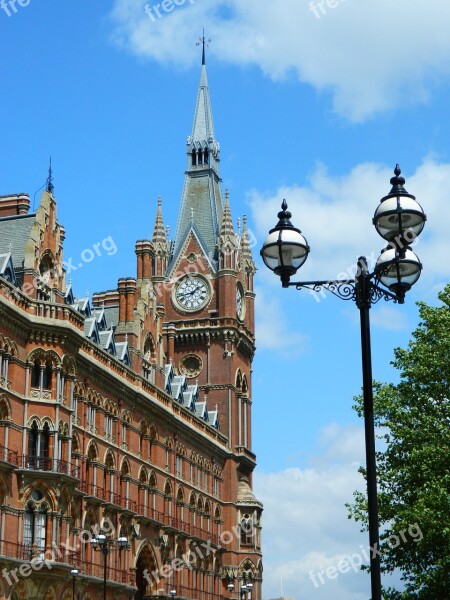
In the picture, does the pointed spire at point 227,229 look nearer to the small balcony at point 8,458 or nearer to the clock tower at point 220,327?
the clock tower at point 220,327

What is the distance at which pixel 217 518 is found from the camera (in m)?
87.1

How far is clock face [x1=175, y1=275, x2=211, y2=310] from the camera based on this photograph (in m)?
94.7

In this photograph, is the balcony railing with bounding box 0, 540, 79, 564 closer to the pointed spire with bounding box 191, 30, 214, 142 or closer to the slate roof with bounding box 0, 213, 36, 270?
the slate roof with bounding box 0, 213, 36, 270

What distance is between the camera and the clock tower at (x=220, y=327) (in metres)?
89.8

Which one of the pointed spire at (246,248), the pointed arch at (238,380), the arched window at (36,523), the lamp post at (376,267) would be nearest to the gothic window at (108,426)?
the arched window at (36,523)

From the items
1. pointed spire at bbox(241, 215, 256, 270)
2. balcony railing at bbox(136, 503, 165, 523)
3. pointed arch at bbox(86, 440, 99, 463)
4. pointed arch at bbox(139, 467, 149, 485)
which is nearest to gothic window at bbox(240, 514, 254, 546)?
balcony railing at bbox(136, 503, 165, 523)

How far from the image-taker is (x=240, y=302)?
96.9 m

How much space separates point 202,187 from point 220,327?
16.5 meters

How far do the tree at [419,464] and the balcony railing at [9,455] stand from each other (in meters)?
16.5

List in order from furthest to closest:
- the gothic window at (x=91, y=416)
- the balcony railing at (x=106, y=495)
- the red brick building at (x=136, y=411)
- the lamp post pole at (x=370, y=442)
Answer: the gothic window at (x=91, y=416), the balcony railing at (x=106, y=495), the red brick building at (x=136, y=411), the lamp post pole at (x=370, y=442)

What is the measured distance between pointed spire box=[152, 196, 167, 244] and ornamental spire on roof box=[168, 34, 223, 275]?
4.67 ft

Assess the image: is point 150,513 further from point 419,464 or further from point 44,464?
point 419,464

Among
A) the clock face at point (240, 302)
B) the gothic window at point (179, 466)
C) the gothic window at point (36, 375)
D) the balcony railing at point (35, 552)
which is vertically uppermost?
the clock face at point (240, 302)

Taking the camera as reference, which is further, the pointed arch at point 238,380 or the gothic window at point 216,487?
the pointed arch at point 238,380
